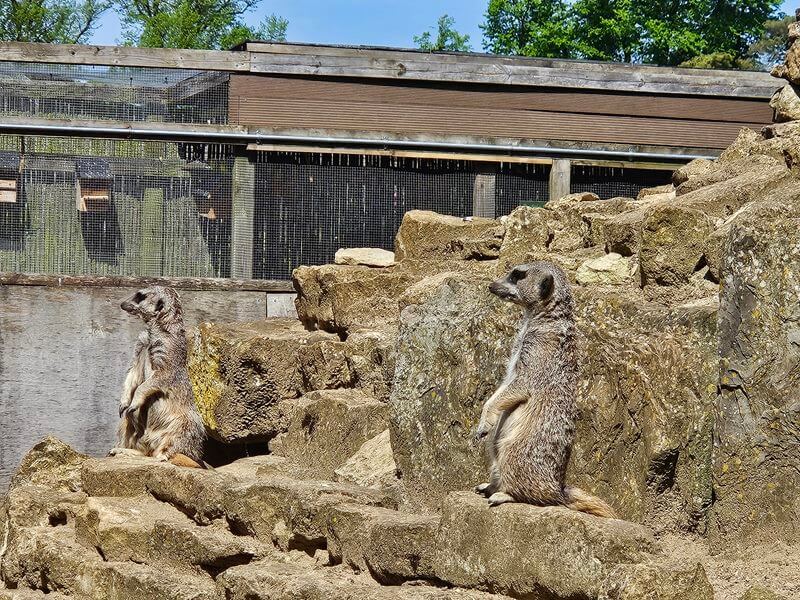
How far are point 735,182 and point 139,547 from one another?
404 centimetres

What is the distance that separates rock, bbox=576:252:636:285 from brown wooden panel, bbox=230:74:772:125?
10.1ft

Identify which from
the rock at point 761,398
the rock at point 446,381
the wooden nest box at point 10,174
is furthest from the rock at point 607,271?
the wooden nest box at point 10,174

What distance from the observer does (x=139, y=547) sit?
698 cm

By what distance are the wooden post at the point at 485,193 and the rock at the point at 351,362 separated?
1.82 meters

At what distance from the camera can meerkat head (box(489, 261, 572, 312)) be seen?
543 cm

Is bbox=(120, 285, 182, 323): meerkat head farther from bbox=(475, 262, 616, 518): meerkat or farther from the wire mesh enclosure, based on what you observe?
bbox=(475, 262, 616, 518): meerkat

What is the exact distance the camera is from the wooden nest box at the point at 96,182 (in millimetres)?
9555

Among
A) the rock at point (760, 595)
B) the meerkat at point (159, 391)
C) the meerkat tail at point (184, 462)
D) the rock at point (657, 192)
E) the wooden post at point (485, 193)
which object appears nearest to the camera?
the rock at point (760, 595)

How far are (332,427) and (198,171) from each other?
117 inches

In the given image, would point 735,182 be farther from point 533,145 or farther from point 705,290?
point 533,145

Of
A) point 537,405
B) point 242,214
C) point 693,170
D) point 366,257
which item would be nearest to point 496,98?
point 366,257

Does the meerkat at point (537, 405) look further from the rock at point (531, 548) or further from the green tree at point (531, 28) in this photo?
the green tree at point (531, 28)

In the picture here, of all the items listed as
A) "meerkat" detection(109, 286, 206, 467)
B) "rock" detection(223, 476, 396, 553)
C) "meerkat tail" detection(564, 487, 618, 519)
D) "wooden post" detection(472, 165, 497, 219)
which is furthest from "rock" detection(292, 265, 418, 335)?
"meerkat tail" detection(564, 487, 618, 519)

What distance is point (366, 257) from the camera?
9.32m
